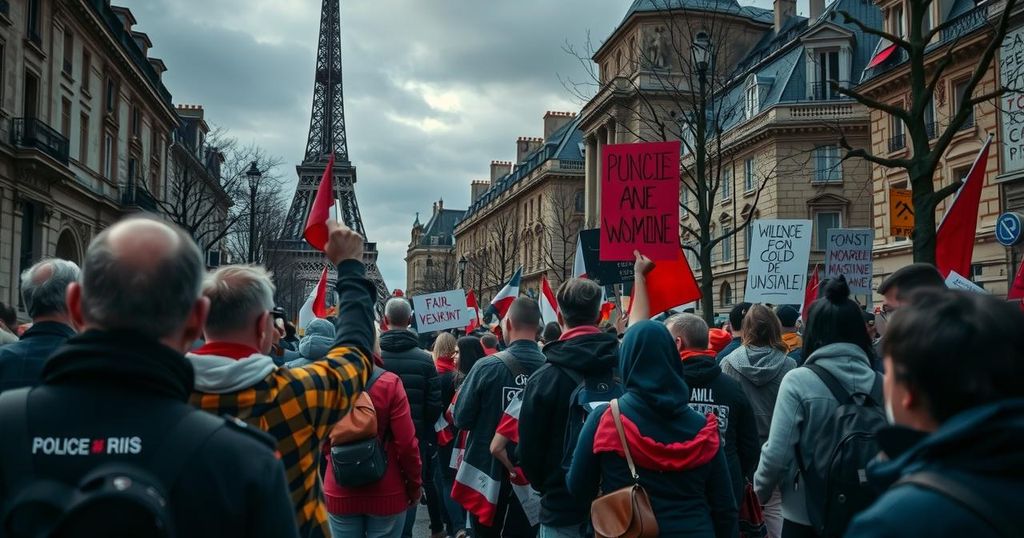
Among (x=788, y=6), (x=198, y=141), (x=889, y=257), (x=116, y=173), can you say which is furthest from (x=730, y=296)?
(x=198, y=141)

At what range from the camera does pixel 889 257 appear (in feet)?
98.9

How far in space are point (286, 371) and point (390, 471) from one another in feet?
9.19

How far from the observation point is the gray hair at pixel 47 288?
4328mm

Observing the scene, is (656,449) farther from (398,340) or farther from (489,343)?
(489,343)

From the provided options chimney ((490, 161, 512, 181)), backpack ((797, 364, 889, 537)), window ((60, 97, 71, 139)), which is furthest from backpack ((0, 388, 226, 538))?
chimney ((490, 161, 512, 181))

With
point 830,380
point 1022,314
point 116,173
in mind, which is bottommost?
point 830,380

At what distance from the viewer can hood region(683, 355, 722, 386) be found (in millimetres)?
5148

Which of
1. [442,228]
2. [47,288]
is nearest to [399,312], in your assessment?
[47,288]

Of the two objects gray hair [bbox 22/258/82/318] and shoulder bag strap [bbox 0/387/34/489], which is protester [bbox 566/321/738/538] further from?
gray hair [bbox 22/258/82/318]

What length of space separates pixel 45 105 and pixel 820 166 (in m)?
31.5

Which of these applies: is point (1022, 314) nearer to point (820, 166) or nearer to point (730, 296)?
point (820, 166)

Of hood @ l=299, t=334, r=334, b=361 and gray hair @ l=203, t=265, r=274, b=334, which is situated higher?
gray hair @ l=203, t=265, r=274, b=334

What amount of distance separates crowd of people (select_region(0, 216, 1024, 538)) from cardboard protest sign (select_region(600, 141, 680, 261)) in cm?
172

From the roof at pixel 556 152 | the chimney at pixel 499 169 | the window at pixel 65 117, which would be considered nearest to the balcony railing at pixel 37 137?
the window at pixel 65 117
